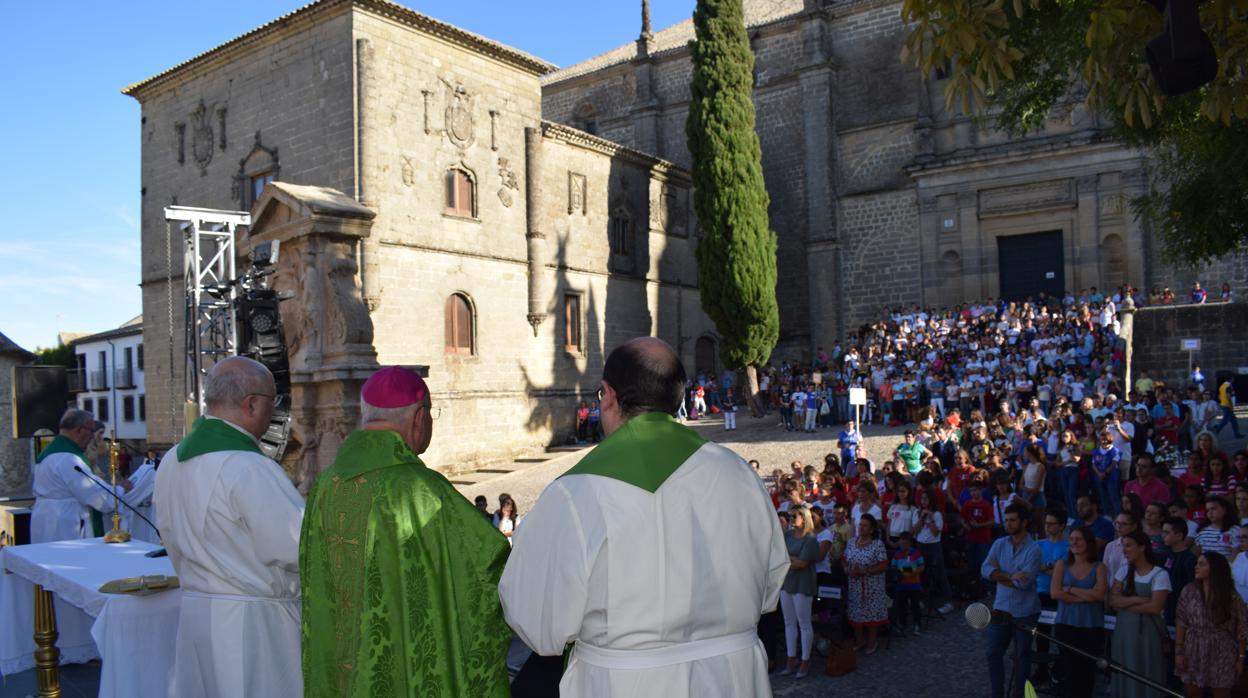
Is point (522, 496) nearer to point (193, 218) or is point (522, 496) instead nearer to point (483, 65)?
point (193, 218)

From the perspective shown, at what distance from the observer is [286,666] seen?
4.09 metres

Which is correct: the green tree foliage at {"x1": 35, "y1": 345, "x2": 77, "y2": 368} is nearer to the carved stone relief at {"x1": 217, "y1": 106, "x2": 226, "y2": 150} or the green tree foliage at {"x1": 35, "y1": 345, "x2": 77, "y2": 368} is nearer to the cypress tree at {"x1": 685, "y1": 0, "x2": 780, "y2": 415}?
the carved stone relief at {"x1": 217, "y1": 106, "x2": 226, "y2": 150}

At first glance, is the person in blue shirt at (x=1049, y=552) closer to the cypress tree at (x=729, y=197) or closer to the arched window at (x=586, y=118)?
the cypress tree at (x=729, y=197)

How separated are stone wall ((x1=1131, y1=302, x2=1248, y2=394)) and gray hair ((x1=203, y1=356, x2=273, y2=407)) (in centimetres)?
2195

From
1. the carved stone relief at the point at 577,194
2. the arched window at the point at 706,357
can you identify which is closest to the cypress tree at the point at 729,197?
the carved stone relief at the point at 577,194

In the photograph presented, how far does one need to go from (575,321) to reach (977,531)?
1815cm

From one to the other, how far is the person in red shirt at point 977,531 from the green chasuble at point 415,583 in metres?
8.03

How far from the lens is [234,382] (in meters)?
4.18

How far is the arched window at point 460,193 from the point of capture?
77.9 ft

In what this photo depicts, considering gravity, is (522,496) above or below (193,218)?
below

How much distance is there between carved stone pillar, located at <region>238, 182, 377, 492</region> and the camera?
12.8 m

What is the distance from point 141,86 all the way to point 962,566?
2589 centimetres

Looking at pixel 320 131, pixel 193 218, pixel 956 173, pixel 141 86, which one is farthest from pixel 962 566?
pixel 141 86

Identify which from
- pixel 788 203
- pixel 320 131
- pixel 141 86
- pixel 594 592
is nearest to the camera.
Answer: pixel 594 592
